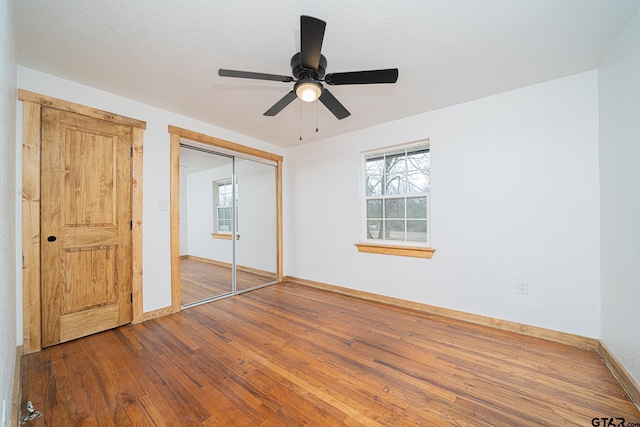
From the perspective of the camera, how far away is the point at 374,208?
372cm

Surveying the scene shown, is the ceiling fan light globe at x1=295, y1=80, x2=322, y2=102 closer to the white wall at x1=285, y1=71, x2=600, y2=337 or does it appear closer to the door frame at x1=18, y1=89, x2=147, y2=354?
the white wall at x1=285, y1=71, x2=600, y2=337

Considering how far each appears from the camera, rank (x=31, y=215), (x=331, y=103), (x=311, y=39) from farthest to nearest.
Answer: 1. (x=31, y=215)
2. (x=331, y=103)
3. (x=311, y=39)

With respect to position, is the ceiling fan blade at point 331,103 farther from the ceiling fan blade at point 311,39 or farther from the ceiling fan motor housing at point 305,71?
the ceiling fan blade at point 311,39

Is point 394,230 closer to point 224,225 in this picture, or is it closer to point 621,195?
point 621,195

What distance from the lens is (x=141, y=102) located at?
9.45 feet

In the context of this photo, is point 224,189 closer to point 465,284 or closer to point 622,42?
point 465,284

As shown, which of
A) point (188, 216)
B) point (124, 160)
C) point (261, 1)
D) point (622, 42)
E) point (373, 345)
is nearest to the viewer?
point (261, 1)

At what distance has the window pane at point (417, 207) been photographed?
129 inches

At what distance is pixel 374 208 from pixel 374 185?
1.15ft

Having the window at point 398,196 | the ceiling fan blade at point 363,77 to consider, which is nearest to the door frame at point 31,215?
the ceiling fan blade at point 363,77

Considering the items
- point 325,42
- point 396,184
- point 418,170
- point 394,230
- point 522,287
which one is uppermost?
point 325,42

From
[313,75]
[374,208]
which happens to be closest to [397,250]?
[374,208]

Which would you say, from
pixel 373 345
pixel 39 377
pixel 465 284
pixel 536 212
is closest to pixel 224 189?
pixel 39 377

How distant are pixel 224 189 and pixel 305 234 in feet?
5.83
